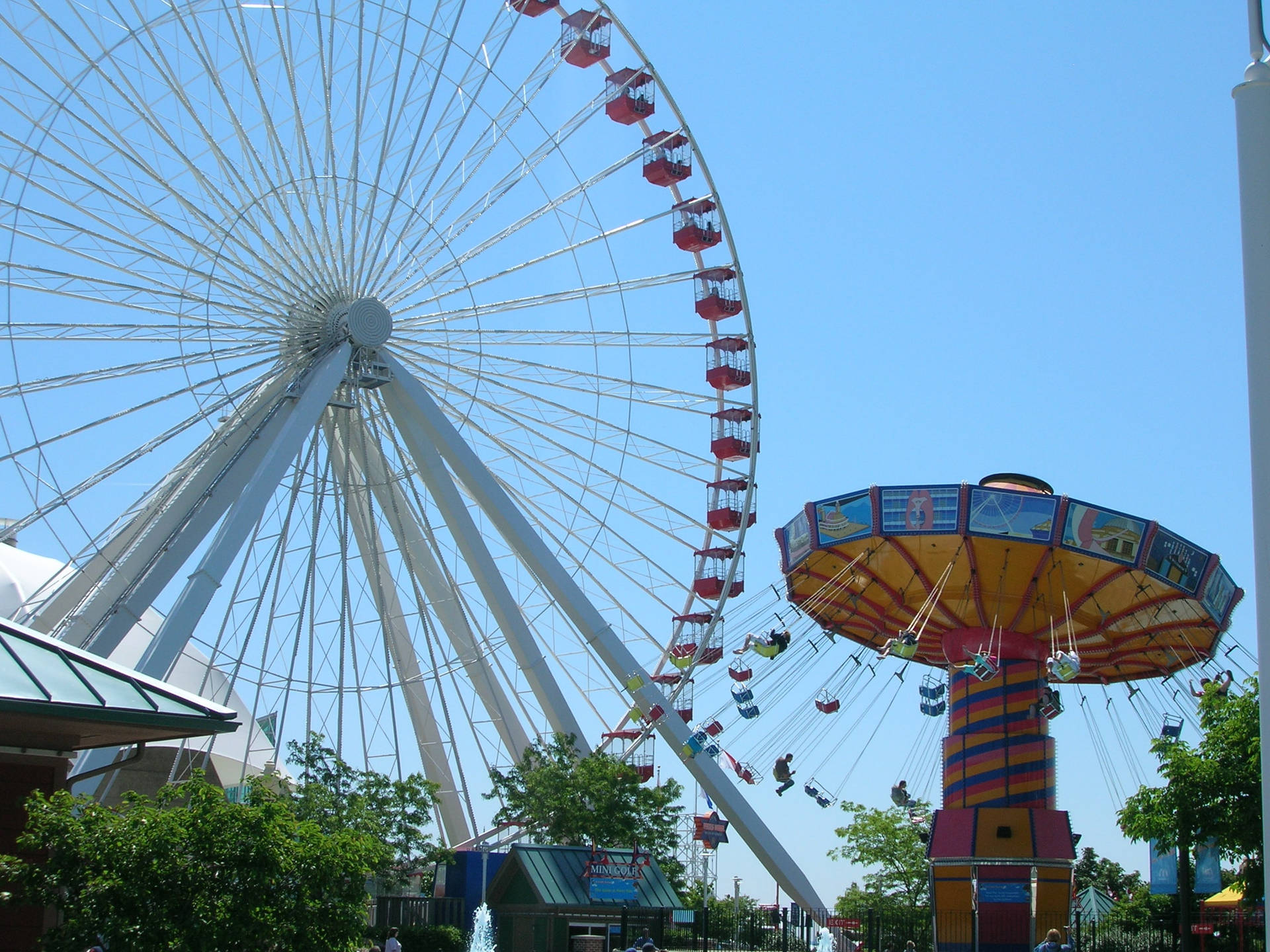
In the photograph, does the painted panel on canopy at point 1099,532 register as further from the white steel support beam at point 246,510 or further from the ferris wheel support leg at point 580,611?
the white steel support beam at point 246,510

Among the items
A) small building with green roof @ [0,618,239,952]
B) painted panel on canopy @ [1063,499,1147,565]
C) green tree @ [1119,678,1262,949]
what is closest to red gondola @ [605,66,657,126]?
painted panel on canopy @ [1063,499,1147,565]

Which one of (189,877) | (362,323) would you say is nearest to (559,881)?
(362,323)

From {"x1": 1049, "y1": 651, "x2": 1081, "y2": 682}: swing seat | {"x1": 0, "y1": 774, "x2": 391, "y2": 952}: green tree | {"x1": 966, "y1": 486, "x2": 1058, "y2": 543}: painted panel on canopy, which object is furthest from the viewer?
{"x1": 966, "y1": 486, "x2": 1058, "y2": 543}: painted panel on canopy

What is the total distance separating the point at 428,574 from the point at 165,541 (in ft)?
20.4

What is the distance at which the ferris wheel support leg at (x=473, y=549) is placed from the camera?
3114 cm

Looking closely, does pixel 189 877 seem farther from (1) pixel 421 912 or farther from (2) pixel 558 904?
(1) pixel 421 912

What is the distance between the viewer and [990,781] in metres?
32.8

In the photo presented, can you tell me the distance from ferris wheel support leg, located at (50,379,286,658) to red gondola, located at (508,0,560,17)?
33.4 feet

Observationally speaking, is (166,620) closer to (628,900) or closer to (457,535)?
(457,535)

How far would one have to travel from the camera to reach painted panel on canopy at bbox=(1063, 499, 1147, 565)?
30750 millimetres

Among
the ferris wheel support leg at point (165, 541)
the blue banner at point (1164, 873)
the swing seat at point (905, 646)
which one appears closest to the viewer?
the ferris wheel support leg at point (165, 541)

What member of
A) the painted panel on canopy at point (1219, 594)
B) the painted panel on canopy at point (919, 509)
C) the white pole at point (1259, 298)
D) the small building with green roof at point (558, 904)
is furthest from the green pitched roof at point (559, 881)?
the white pole at point (1259, 298)

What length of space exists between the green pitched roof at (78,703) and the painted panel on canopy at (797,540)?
21.8 metres

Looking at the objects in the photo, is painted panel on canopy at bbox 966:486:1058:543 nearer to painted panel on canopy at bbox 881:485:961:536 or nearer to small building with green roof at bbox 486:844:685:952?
painted panel on canopy at bbox 881:485:961:536
